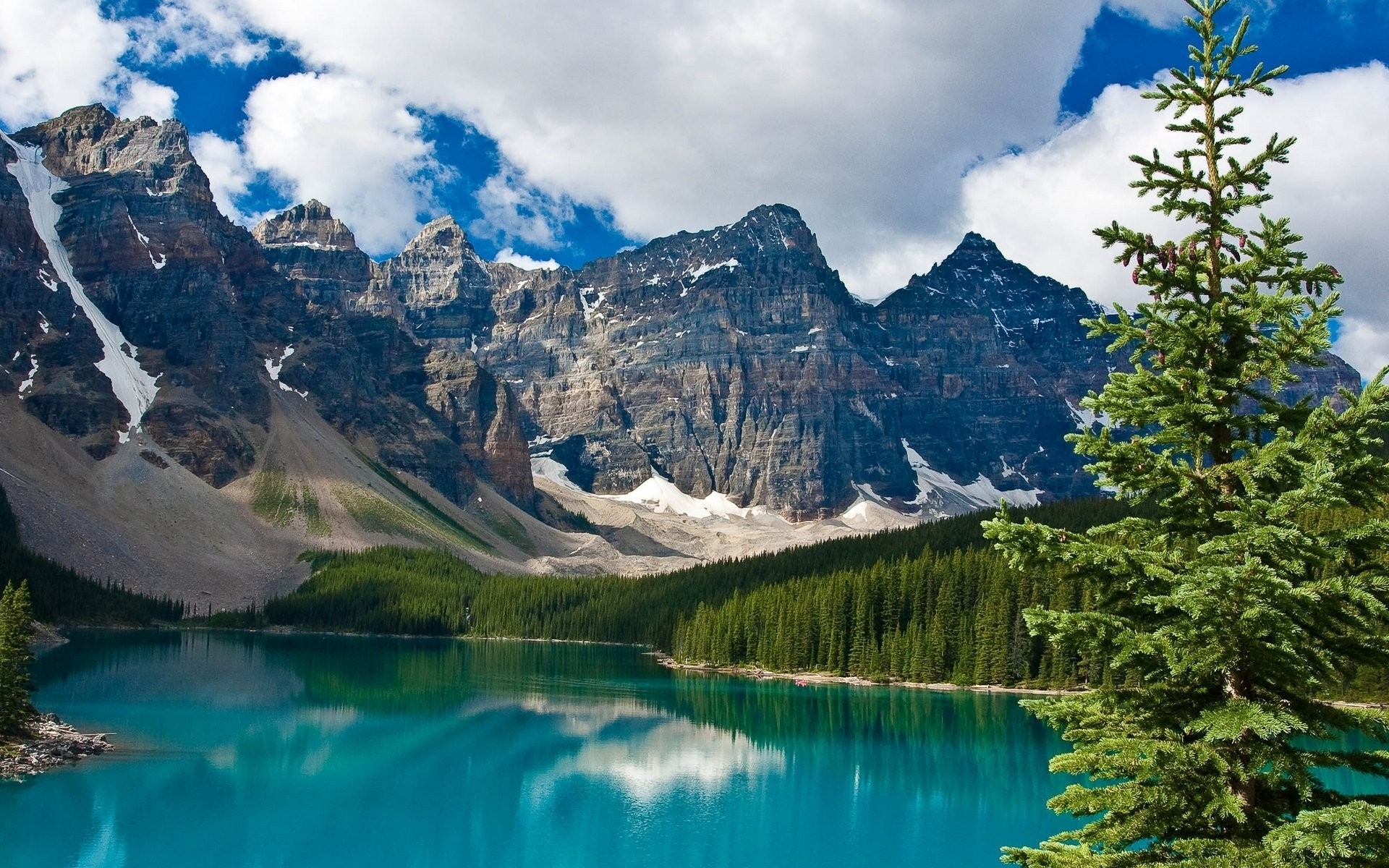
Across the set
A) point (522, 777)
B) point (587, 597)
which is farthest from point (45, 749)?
point (587, 597)

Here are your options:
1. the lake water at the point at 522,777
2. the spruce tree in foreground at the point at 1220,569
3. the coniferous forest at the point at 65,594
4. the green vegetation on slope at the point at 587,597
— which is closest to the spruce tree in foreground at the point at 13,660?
the lake water at the point at 522,777

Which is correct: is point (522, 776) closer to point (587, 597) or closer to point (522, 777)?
point (522, 777)

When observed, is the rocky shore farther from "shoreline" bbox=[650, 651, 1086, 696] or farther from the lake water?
"shoreline" bbox=[650, 651, 1086, 696]

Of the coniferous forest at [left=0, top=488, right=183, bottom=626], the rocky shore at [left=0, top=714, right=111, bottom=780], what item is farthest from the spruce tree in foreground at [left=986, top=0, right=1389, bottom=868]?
the coniferous forest at [left=0, top=488, right=183, bottom=626]

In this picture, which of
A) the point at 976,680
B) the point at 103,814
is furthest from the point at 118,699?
the point at 976,680

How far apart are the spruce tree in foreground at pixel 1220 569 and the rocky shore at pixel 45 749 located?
149ft

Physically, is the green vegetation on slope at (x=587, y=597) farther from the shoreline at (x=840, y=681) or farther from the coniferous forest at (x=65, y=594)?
the coniferous forest at (x=65, y=594)

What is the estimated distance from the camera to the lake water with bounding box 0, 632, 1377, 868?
1538 inches

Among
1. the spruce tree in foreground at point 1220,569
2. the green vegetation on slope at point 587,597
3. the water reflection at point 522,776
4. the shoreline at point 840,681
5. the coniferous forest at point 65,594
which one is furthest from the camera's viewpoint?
the coniferous forest at point 65,594

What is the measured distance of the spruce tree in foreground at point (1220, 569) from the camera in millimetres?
10359

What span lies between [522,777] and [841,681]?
51816mm

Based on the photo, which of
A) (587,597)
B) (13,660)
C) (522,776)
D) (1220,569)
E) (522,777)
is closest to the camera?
(1220,569)

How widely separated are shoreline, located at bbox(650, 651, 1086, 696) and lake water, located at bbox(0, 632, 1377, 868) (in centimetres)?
420

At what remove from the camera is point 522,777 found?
53.6 meters
